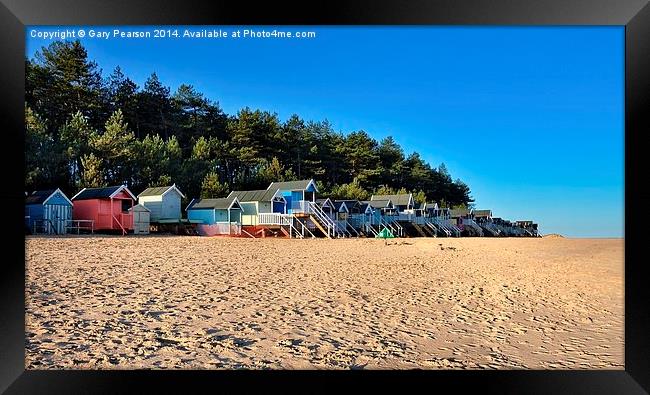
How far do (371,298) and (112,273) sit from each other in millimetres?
3620

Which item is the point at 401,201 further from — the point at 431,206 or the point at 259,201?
the point at 259,201

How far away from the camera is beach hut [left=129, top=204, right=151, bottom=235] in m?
7.50

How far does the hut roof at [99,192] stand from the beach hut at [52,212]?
0.66 feet

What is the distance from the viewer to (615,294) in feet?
17.3

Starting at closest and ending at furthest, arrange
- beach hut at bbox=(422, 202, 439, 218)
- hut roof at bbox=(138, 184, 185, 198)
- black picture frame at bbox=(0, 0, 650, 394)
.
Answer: black picture frame at bbox=(0, 0, 650, 394)
hut roof at bbox=(138, 184, 185, 198)
beach hut at bbox=(422, 202, 439, 218)

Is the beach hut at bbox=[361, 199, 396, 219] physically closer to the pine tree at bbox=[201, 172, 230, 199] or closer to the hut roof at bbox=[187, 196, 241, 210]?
the hut roof at bbox=[187, 196, 241, 210]

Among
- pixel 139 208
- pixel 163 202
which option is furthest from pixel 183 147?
pixel 139 208

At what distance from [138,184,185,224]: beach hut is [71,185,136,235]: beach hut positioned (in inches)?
10.7

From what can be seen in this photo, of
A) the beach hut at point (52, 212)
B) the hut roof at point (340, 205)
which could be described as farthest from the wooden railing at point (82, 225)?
the hut roof at point (340, 205)

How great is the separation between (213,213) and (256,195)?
2.96ft

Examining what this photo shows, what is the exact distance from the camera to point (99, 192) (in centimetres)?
671

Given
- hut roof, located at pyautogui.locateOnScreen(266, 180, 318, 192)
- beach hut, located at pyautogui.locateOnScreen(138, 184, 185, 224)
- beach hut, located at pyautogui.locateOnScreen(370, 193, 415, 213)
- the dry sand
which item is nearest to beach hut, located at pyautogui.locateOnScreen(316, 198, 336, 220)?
hut roof, located at pyautogui.locateOnScreen(266, 180, 318, 192)

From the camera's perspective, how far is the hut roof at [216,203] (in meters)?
7.46
